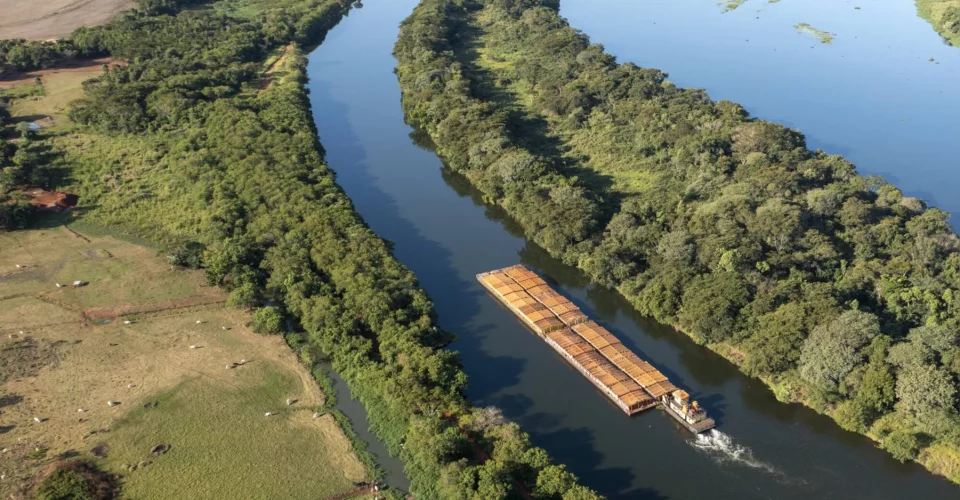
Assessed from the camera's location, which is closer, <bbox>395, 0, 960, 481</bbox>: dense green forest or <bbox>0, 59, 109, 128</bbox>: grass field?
<bbox>395, 0, 960, 481</bbox>: dense green forest

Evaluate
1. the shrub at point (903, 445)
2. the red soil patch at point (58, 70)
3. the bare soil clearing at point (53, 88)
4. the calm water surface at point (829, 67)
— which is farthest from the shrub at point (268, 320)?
the red soil patch at point (58, 70)

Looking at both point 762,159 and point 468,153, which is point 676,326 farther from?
point 468,153

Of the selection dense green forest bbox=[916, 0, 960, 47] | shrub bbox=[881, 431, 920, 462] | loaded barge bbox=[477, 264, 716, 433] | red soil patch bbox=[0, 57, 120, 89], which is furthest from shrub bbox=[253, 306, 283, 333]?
dense green forest bbox=[916, 0, 960, 47]

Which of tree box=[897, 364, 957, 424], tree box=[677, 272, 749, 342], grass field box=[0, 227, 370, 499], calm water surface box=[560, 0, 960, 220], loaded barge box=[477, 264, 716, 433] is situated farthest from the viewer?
calm water surface box=[560, 0, 960, 220]

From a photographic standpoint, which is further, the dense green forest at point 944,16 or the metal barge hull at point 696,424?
the dense green forest at point 944,16

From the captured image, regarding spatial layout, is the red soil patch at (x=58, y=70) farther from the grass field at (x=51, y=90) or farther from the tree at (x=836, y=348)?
the tree at (x=836, y=348)

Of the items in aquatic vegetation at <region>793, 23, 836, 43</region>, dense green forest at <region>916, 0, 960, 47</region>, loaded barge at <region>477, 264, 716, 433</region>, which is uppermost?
dense green forest at <region>916, 0, 960, 47</region>

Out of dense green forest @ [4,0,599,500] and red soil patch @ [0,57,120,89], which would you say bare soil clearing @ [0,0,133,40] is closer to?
dense green forest @ [4,0,599,500]

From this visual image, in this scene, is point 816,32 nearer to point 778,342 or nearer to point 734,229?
point 734,229

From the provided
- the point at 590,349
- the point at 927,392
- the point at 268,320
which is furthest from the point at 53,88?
the point at 927,392
